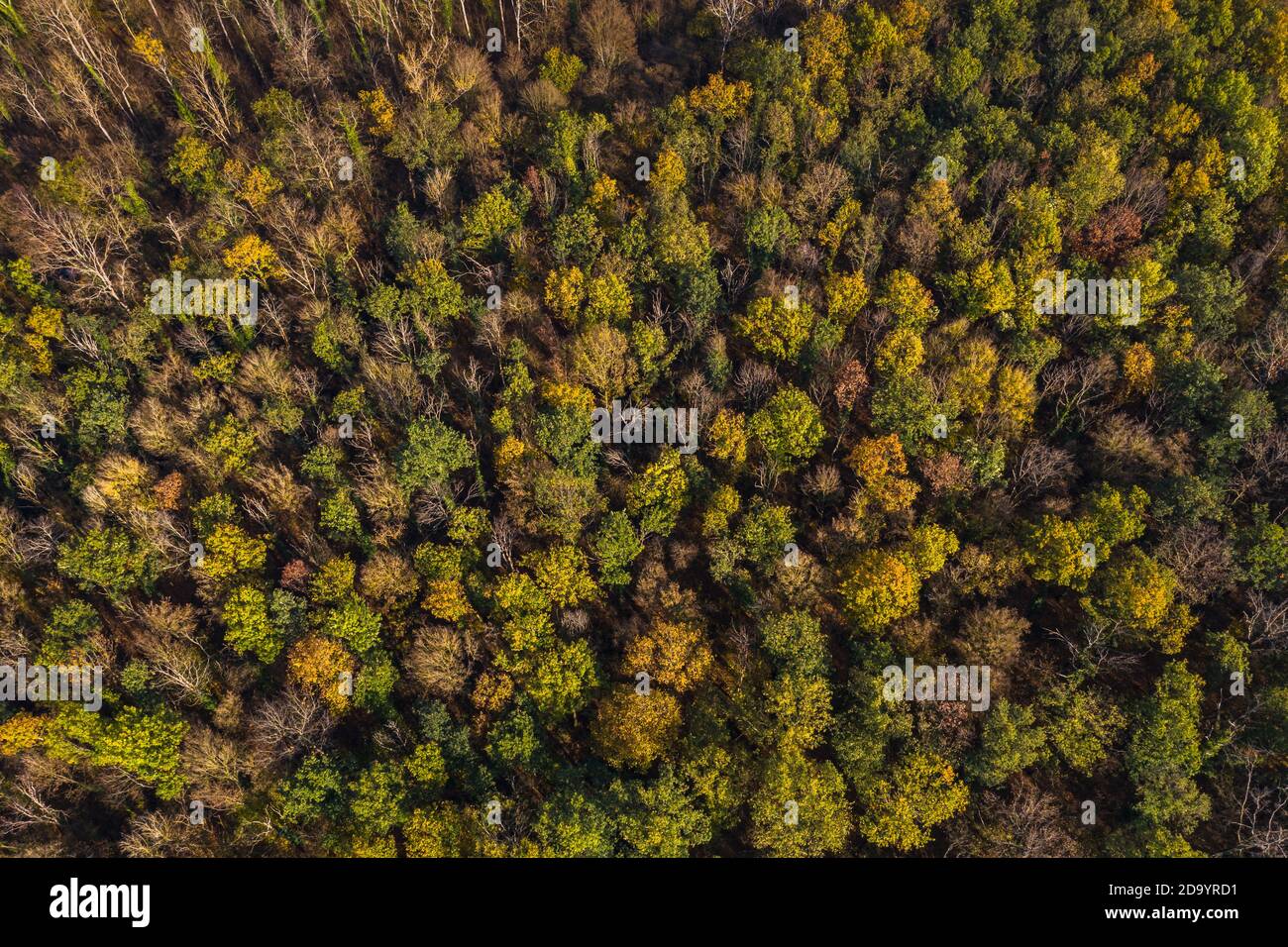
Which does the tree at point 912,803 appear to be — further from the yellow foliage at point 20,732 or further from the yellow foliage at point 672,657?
the yellow foliage at point 20,732

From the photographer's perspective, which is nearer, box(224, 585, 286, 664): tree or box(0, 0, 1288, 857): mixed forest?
box(0, 0, 1288, 857): mixed forest

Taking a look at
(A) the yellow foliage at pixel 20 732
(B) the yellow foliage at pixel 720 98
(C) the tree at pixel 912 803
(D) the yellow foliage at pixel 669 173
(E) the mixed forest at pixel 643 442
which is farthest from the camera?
(B) the yellow foliage at pixel 720 98

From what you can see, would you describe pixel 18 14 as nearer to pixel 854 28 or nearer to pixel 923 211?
pixel 854 28

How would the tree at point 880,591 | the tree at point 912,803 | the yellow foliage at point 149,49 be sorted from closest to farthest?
the tree at point 912,803, the tree at point 880,591, the yellow foliage at point 149,49

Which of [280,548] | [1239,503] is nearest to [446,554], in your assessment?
[280,548]

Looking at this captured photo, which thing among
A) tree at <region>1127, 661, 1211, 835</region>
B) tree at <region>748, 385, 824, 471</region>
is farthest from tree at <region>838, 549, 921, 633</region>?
tree at <region>1127, 661, 1211, 835</region>

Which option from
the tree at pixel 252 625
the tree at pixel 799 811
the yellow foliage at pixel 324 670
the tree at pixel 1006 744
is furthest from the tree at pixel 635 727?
the tree at pixel 252 625

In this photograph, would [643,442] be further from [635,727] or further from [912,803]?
[912,803]

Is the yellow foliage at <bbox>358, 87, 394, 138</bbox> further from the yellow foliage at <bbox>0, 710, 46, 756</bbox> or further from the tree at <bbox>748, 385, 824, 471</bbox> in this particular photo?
the yellow foliage at <bbox>0, 710, 46, 756</bbox>

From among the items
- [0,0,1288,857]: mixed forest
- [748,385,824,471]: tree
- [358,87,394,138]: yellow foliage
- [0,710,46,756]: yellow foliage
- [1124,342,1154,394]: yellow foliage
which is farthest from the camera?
[358,87,394,138]: yellow foliage

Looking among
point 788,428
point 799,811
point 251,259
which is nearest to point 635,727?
point 799,811
